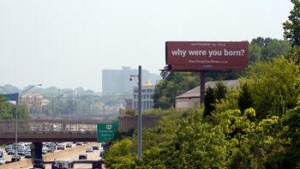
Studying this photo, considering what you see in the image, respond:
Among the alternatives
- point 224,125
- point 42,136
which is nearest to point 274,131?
point 224,125

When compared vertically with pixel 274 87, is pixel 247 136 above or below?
below

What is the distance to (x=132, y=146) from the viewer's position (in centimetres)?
8369

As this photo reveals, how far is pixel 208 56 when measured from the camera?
10825 cm

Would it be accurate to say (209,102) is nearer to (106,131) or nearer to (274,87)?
(274,87)

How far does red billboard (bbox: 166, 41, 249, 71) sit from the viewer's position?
107m

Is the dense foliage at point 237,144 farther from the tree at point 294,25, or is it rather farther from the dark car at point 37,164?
the dark car at point 37,164

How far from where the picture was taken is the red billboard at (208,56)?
107125 millimetres

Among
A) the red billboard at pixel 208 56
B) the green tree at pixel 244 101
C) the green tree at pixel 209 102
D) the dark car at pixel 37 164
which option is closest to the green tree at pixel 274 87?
the green tree at pixel 244 101

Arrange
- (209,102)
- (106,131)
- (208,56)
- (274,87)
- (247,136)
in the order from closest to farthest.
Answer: (247,136), (274,87), (209,102), (208,56), (106,131)

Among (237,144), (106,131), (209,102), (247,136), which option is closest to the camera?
(237,144)

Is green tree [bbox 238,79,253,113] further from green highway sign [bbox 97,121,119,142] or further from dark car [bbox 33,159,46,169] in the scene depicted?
dark car [bbox 33,159,46,169]

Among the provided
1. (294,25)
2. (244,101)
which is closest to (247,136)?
(244,101)

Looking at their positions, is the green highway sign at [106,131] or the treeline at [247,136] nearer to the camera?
the treeline at [247,136]

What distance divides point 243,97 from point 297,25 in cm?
3351
